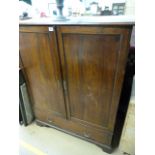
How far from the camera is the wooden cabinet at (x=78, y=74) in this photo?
96 centimetres

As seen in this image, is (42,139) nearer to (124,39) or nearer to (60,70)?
(60,70)

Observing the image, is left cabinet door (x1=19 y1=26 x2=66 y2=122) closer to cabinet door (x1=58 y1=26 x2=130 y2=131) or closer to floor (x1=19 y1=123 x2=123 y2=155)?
cabinet door (x1=58 y1=26 x2=130 y2=131)

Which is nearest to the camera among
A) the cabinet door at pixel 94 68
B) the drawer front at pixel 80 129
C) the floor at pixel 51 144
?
the cabinet door at pixel 94 68

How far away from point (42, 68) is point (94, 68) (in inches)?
21.1

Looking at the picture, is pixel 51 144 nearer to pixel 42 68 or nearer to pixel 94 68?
pixel 42 68

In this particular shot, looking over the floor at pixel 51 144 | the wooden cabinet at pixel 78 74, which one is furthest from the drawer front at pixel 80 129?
the floor at pixel 51 144

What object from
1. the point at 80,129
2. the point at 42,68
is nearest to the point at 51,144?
the point at 80,129

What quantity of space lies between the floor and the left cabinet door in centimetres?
20

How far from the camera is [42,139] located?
5.35ft

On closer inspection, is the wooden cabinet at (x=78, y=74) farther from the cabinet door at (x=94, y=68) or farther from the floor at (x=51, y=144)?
the floor at (x=51, y=144)

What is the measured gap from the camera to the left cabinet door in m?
1.16

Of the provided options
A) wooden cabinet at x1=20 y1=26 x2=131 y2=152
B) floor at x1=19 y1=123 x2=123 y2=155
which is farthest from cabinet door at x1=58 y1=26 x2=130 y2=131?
floor at x1=19 y1=123 x2=123 y2=155
